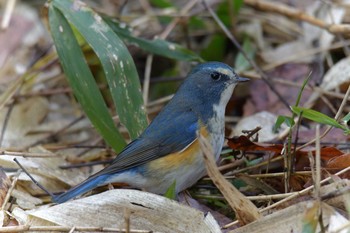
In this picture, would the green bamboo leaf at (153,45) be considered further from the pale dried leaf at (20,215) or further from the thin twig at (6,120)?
the pale dried leaf at (20,215)

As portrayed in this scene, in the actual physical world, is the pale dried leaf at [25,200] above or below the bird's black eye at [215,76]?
below

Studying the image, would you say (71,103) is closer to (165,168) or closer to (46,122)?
(46,122)

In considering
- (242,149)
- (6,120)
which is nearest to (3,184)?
(6,120)

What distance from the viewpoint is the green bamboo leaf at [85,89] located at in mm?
4250

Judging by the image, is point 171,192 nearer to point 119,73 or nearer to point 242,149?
point 242,149

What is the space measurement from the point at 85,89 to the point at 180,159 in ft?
2.61

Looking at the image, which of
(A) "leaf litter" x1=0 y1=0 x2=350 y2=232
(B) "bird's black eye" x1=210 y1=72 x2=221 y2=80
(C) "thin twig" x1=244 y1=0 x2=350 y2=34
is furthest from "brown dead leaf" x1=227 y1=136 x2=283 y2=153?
(C) "thin twig" x1=244 y1=0 x2=350 y2=34

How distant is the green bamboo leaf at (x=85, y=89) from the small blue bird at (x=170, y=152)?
0.29 meters

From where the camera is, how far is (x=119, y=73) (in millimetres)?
4250

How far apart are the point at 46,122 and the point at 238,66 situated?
5.01ft

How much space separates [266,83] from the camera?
5020 millimetres

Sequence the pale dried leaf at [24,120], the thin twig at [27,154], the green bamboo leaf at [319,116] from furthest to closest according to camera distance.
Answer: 1. the pale dried leaf at [24,120]
2. the thin twig at [27,154]
3. the green bamboo leaf at [319,116]

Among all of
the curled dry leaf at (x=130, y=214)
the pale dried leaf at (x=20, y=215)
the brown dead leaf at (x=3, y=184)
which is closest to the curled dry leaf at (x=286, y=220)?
the curled dry leaf at (x=130, y=214)

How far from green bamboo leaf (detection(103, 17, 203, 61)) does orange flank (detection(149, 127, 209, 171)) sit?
3.57ft
